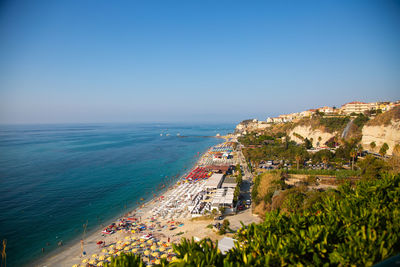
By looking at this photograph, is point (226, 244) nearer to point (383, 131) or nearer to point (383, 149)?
point (383, 149)

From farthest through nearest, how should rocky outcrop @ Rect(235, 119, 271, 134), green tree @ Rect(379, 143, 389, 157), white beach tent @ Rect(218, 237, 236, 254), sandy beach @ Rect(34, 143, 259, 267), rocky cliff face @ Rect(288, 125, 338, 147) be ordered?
1. rocky outcrop @ Rect(235, 119, 271, 134)
2. rocky cliff face @ Rect(288, 125, 338, 147)
3. green tree @ Rect(379, 143, 389, 157)
4. sandy beach @ Rect(34, 143, 259, 267)
5. white beach tent @ Rect(218, 237, 236, 254)

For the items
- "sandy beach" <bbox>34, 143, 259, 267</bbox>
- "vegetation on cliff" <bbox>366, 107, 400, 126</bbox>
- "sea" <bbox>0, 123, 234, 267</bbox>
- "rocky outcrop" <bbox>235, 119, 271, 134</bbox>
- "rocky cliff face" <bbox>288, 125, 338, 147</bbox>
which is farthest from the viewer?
"rocky outcrop" <bbox>235, 119, 271, 134</bbox>

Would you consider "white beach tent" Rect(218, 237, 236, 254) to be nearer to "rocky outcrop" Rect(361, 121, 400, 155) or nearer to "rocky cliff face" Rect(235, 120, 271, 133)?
"rocky outcrop" Rect(361, 121, 400, 155)

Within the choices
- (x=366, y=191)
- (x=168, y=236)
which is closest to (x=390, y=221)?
(x=366, y=191)

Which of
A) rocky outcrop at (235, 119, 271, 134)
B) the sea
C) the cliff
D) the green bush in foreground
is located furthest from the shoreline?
rocky outcrop at (235, 119, 271, 134)

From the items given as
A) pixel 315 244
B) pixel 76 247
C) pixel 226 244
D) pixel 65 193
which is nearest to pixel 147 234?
pixel 76 247

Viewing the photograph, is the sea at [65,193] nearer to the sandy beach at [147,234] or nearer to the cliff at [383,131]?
the sandy beach at [147,234]

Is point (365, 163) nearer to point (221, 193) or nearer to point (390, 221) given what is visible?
point (221, 193)
